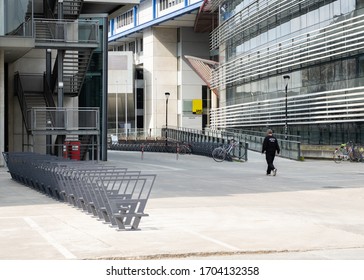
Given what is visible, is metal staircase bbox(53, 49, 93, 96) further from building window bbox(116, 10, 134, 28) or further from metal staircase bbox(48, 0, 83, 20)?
building window bbox(116, 10, 134, 28)

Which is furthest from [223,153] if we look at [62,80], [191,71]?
[191,71]

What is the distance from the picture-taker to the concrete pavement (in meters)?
9.62

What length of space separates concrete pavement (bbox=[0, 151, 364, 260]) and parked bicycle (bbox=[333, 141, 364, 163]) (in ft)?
61.9

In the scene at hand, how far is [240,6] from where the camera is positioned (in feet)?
214

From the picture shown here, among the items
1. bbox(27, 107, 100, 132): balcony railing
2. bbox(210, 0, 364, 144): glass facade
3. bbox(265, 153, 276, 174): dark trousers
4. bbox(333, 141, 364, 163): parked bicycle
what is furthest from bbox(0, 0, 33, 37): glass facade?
bbox(210, 0, 364, 144): glass facade

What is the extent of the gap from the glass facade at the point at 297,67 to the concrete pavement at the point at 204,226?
75.3 feet

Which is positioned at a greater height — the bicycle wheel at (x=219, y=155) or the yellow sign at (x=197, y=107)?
the yellow sign at (x=197, y=107)

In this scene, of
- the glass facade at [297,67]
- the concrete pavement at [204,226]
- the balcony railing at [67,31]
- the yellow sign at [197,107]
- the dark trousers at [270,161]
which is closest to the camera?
the concrete pavement at [204,226]

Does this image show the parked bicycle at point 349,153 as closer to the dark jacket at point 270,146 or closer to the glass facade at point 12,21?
the dark jacket at point 270,146

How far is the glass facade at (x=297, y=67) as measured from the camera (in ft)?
142

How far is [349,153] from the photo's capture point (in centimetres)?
4019

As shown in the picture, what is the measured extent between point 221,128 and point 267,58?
15.2 meters

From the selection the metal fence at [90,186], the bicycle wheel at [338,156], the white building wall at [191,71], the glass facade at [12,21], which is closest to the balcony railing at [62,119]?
the glass facade at [12,21]

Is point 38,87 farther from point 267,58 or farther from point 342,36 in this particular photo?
point 267,58
